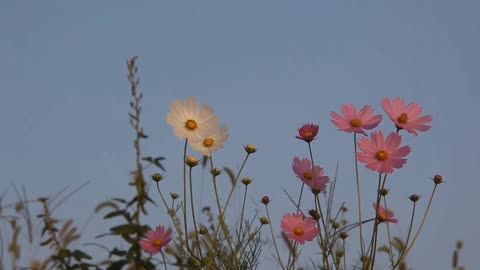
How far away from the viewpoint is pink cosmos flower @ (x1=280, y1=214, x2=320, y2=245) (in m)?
2.63

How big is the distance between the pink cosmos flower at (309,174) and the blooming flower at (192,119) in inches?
15.3

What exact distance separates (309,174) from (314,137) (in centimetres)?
18

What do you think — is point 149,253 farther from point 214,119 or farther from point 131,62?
point 131,62

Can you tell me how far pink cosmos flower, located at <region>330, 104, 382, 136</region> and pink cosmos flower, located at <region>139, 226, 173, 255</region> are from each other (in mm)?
799

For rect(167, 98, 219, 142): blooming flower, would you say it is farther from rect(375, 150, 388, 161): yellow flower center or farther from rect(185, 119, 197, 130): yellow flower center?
rect(375, 150, 388, 161): yellow flower center

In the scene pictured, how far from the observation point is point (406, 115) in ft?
7.90

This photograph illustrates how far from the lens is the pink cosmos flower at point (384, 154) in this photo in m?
2.36

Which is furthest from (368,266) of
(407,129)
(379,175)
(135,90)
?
(135,90)

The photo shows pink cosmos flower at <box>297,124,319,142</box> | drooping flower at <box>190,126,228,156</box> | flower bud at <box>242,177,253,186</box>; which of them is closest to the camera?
pink cosmos flower at <box>297,124,319,142</box>

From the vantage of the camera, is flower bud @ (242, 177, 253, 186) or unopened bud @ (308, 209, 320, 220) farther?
flower bud @ (242, 177, 253, 186)

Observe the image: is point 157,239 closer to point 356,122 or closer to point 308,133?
point 308,133

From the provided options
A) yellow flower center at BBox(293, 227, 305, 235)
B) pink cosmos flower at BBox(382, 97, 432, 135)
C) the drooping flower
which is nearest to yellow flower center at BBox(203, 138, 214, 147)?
the drooping flower

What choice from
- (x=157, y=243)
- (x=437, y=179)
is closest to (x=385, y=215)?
(x=437, y=179)

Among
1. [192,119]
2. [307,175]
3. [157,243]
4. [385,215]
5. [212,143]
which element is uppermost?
[192,119]
